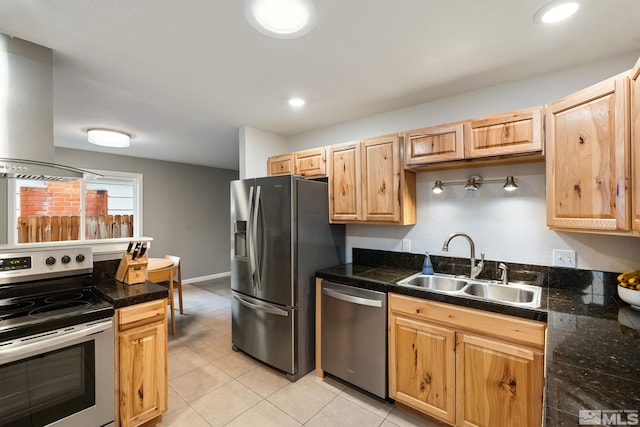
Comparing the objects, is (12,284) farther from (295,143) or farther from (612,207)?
(612,207)

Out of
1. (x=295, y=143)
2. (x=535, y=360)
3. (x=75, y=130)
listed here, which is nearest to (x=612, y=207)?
(x=535, y=360)

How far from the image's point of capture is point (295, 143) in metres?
3.59

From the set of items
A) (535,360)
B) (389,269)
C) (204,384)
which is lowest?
(204,384)

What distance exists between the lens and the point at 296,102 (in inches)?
99.3

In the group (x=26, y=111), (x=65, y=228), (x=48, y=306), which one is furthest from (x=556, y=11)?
(x=65, y=228)

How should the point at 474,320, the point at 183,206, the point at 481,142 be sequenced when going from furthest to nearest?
1. the point at 183,206
2. the point at 481,142
3. the point at 474,320

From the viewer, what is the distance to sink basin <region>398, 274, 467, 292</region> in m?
2.21

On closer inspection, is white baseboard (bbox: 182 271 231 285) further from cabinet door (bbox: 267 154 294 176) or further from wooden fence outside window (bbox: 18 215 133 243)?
cabinet door (bbox: 267 154 294 176)

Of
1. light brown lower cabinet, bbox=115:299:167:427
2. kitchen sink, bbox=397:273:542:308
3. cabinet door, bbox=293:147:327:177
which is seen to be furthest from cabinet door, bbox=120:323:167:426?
cabinet door, bbox=293:147:327:177

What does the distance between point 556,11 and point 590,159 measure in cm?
78

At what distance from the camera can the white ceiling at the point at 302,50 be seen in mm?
1378

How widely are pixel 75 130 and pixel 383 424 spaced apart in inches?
176

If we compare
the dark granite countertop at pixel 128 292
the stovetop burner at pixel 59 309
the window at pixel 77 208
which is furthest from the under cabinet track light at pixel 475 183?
the window at pixel 77 208

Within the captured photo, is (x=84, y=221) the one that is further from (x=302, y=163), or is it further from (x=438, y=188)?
(x=438, y=188)
